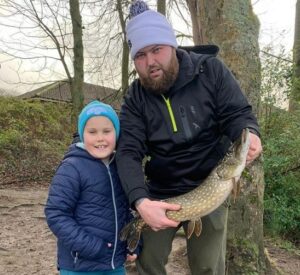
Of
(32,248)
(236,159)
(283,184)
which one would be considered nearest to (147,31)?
(236,159)

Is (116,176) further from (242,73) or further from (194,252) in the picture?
(242,73)

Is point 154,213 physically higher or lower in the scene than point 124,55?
lower

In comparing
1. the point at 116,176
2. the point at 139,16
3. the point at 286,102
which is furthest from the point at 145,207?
the point at 286,102

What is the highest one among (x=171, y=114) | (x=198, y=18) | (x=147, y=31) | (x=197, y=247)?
(x=198, y=18)

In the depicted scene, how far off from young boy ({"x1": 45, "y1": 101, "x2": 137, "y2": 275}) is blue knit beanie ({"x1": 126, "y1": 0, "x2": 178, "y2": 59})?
0.48 metres

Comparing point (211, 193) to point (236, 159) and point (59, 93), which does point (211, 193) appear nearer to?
point (236, 159)

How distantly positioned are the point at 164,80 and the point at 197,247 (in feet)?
4.07

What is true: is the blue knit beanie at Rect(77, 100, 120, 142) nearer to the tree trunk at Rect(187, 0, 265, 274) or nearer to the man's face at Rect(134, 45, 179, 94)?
the man's face at Rect(134, 45, 179, 94)

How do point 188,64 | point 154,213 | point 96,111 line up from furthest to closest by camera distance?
point 188,64 → point 96,111 → point 154,213

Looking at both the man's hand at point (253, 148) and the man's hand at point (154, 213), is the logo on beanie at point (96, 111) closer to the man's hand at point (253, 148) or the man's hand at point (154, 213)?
the man's hand at point (154, 213)

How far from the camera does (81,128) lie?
292cm

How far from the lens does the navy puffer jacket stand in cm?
267

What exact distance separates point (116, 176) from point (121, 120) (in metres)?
0.40

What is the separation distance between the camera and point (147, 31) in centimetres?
286
